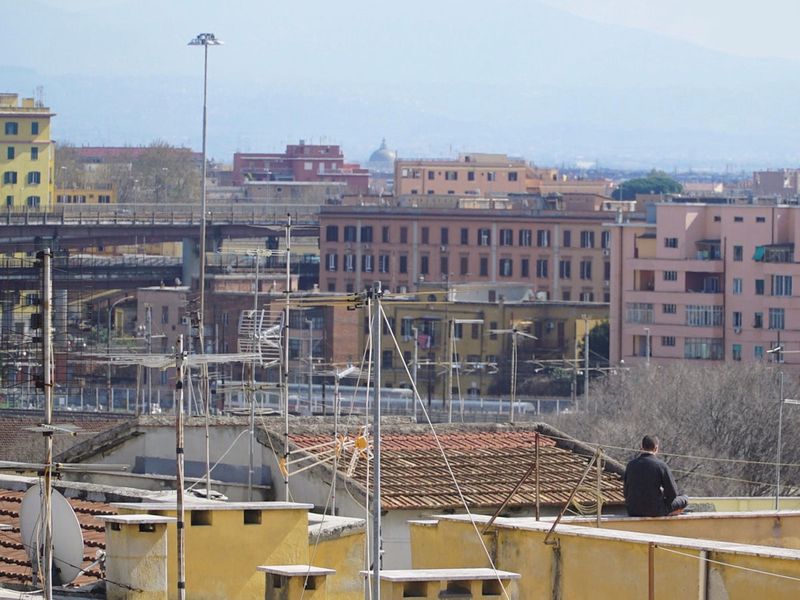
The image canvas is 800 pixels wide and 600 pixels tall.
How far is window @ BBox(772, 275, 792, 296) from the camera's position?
3541 inches

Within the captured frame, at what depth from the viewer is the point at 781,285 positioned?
9038 centimetres

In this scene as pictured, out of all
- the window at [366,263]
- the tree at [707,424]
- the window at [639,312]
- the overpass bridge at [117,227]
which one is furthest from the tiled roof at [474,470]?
the window at [366,263]

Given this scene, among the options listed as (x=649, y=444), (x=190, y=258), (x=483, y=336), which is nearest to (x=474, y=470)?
(x=649, y=444)

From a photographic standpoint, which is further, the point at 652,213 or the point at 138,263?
the point at 138,263

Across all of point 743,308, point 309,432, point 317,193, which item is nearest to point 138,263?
point 743,308

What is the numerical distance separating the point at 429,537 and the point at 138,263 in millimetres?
102124

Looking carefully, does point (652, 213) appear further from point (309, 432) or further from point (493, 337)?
point (309, 432)

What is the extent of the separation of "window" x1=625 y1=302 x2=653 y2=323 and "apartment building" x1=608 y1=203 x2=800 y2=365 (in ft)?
0.12

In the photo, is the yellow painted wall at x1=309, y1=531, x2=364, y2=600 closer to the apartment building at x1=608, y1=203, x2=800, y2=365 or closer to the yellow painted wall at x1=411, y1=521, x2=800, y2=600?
the yellow painted wall at x1=411, y1=521, x2=800, y2=600

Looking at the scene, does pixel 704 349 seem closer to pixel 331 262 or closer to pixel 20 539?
pixel 331 262

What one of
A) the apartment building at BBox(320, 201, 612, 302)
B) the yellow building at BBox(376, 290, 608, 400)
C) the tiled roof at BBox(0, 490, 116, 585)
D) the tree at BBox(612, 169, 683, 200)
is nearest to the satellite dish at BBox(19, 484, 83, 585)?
the tiled roof at BBox(0, 490, 116, 585)

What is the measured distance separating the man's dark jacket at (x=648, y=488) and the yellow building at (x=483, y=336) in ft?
248

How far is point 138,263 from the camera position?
117625mm

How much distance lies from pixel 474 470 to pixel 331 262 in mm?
94030
